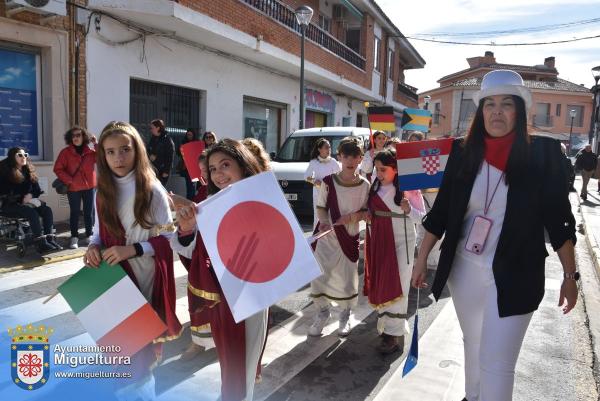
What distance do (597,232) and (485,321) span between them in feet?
30.5

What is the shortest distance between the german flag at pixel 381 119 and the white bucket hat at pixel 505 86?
5.33 meters

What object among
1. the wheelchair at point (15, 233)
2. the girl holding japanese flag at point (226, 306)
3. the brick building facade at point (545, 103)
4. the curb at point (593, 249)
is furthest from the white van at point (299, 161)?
the brick building facade at point (545, 103)

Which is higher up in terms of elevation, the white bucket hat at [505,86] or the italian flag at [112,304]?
the white bucket hat at [505,86]

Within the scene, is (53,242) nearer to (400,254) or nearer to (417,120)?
(400,254)

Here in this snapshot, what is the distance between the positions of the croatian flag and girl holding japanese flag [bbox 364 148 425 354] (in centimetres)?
19

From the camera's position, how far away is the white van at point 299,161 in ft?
32.3

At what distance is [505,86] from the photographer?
237 cm

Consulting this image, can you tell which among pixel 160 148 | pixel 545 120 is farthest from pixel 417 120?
pixel 545 120

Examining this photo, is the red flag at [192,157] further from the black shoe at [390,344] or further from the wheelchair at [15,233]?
the wheelchair at [15,233]

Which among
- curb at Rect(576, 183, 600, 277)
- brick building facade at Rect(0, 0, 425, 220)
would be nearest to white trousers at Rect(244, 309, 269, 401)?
curb at Rect(576, 183, 600, 277)

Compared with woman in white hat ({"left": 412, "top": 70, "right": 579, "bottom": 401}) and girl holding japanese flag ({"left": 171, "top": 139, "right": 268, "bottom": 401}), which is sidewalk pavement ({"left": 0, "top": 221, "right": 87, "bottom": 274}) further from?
woman in white hat ({"left": 412, "top": 70, "right": 579, "bottom": 401})

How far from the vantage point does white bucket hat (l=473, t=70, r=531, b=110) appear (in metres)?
2.36

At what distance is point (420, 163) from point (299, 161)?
7.02 m
